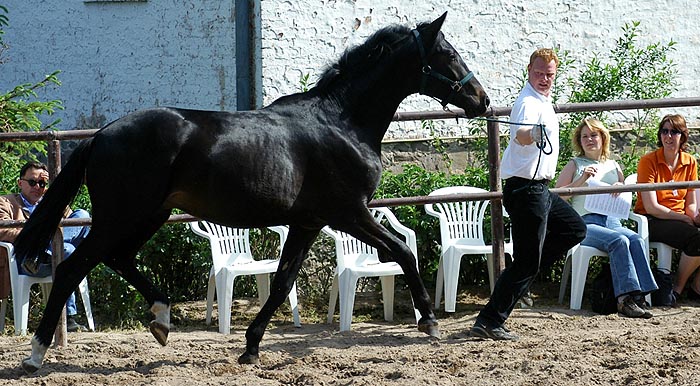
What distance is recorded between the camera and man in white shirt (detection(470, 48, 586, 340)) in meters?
6.58

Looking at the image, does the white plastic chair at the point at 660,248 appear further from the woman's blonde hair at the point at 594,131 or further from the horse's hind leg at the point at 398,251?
the horse's hind leg at the point at 398,251

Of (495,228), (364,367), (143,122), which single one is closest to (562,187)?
(495,228)

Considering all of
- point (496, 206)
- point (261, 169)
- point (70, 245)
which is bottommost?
point (70, 245)

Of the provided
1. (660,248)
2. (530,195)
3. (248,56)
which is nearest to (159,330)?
(530,195)

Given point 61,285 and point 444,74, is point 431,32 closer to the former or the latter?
point 444,74

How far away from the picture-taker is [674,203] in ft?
27.5

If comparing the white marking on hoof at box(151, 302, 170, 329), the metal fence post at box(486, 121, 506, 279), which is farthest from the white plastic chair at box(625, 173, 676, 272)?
→ the white marking on hoof at box(151, 302, 170, 329)

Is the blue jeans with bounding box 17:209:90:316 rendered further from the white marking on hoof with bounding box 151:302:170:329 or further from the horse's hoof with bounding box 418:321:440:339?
the horse's hoof with bounding box 418:321:440:339

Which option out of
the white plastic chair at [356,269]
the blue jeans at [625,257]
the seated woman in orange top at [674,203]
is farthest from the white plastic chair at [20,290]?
the seated woman in orange top at [674,203]

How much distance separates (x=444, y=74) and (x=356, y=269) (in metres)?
1.77

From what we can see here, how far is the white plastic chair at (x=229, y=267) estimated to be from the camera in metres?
7.61

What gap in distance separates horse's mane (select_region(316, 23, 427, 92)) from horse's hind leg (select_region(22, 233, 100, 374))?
5.22 ft

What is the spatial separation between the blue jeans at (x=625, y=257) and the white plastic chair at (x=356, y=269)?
1310 mm

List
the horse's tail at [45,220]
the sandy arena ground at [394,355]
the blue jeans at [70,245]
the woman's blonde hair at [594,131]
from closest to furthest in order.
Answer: the sandy arena ground at [394,355] < the horse's tail at [45,220] < the blue jeans at [70,245] < the woman's blonde hair at [594,131]
